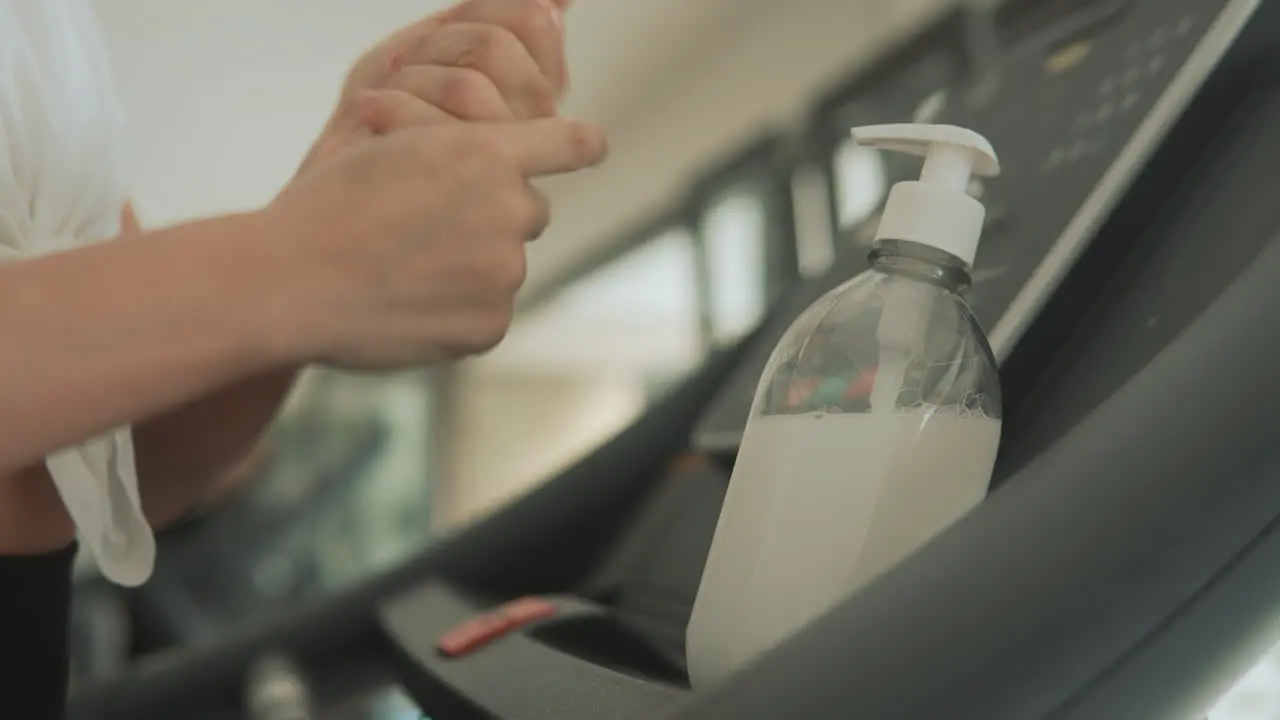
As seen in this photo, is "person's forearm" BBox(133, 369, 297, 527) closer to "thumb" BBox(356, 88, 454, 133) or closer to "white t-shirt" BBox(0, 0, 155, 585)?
"white t-shirt" BBox(0, 0, 155, 585)

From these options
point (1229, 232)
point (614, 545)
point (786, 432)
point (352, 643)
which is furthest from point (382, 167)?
point (352, 643)

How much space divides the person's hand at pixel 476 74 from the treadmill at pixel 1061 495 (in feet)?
0.55

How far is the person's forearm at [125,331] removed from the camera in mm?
278

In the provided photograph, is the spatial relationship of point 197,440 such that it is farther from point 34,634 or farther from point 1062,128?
point 1062,128

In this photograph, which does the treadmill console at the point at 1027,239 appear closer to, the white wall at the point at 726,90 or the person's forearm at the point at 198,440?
the person's forearm at the point at 198,440

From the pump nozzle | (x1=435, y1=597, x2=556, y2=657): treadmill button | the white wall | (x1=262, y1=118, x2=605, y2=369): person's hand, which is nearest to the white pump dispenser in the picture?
the pump nozzle

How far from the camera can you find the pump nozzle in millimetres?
309

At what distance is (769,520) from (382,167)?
0.14 meters

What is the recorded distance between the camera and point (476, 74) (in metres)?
0.36

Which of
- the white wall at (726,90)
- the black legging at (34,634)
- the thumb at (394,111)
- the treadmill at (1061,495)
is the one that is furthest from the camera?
the white wall at (726,90)

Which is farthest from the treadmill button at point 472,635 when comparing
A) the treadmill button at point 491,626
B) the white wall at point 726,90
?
the white wall at point 726,90

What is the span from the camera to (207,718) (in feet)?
2.47

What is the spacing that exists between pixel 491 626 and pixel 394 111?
0.20 m

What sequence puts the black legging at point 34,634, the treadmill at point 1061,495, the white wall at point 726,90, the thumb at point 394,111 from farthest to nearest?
1. the white wall at point 726,90
2. the black legging at point 34,634
3. the thumb at point 394,111
4. the treadmill at point 1061,495
